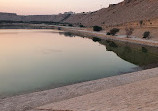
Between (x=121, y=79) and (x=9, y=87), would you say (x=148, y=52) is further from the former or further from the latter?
(x=9, y=87)

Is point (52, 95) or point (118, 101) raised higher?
point (118, 101)

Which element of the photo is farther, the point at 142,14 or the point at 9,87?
the point at 142,14

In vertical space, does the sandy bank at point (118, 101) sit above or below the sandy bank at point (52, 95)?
above

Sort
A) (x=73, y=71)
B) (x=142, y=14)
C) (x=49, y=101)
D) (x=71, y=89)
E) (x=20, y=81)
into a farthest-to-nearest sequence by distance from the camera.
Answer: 1. (x=142, y=14)
2. (x=73, y=71)
3. (x=20, y=81)
4. (x=71, y=89)
5. (x=49, y=101)

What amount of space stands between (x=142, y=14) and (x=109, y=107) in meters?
104

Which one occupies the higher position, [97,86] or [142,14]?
[142,14]

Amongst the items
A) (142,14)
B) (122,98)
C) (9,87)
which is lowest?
(9,87)

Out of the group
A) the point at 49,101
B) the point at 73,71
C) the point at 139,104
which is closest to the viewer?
the point at 139,104

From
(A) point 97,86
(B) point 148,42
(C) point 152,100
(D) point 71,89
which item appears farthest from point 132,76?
(B) point 148,42

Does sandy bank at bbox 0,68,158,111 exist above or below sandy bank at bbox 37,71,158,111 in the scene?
below

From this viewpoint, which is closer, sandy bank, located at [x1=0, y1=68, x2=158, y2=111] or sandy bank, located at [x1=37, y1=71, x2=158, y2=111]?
sandy bank, located at [x1=37, y1=71, x2=158, y2=111]

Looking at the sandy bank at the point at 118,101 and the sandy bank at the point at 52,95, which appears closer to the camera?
the sandy bank at the point at 118,101

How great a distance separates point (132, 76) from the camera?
21094 millimetres

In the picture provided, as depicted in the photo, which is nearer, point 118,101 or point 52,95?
point 118,101
